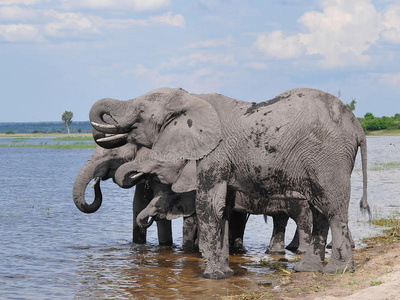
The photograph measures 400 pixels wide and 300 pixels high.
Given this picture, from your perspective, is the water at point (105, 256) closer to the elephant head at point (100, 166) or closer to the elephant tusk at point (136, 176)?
the elephant head at point (100, 166)

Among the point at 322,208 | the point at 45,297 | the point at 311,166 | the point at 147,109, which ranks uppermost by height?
the point at 147,109

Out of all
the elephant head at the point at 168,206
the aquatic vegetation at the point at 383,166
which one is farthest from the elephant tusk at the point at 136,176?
the aquatic vegetation at the point at 383,166

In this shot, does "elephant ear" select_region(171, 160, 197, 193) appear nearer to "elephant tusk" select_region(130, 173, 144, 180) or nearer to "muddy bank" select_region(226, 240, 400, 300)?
"elephant tusk" select_region(130, 173, 144, 180)

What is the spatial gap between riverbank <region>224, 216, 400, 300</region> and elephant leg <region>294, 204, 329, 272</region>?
Result: 7.0 inches

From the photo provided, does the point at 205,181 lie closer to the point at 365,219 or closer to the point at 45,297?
the point at 45,297

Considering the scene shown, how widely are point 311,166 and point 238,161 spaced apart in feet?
3.08

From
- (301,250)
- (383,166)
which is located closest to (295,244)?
(301,250)

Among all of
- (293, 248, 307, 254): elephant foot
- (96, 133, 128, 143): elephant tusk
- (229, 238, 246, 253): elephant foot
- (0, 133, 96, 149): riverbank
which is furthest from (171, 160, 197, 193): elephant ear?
(0, 133, 96, 149): riverbank

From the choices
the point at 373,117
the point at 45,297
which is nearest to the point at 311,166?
the point at 45,297

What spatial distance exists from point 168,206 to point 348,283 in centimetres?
353

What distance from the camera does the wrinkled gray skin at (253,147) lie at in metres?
8.41

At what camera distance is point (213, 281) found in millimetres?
8922

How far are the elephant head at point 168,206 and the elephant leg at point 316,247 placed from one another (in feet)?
6.96

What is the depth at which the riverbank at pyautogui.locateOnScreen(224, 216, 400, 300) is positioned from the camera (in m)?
7.06
